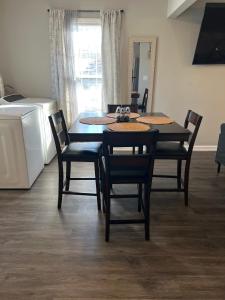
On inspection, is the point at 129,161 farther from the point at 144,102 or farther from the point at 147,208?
the point at 144,102

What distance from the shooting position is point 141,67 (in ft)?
12.1

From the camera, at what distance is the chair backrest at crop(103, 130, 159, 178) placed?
161 cm

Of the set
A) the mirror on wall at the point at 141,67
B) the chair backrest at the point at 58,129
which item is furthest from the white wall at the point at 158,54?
the chair backrest at the point at 58,129

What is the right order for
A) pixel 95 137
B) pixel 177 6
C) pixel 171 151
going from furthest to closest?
pixel 177 6, pixel 171 151, pixel 95 137

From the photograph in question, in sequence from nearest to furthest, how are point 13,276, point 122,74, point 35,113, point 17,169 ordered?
1. point 13,276
2. point 17,169
3. point 35,113
4. point 122,74

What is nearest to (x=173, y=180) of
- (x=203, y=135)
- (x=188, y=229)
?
(x=188, y=229)

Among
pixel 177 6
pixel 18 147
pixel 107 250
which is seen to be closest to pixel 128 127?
pixel 107 250

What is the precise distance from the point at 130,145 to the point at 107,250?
830mm

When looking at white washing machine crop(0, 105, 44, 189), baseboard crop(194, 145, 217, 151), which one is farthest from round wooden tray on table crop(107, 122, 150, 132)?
baseboard crop(194, 145, 217, 151)

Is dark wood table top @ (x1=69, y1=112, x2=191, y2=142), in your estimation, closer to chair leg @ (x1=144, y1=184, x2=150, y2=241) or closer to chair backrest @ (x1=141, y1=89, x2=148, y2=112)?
chair leg @ (x1=144, y1=184, x2=150, y2=241)

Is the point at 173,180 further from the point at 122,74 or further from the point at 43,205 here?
the point at 122,74

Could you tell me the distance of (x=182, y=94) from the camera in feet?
12.5

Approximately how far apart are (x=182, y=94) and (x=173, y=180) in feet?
5.25

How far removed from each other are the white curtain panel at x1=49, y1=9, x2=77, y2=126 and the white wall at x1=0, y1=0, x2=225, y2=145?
0.15 meters
